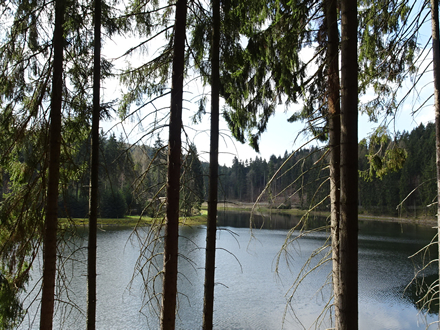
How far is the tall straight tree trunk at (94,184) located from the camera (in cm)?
446

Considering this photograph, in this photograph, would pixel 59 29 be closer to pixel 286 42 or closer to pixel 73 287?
pixel 286 42

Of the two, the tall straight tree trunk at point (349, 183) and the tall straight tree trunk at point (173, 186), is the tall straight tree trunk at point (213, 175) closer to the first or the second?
the tall straight tree trunk at point (173, 186)

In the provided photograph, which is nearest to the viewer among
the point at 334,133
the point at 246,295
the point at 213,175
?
the point at 334,133

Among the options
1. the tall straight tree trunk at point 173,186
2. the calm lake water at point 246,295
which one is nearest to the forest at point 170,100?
the tall straight tree trunk at point 173,186

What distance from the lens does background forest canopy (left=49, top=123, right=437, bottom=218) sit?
3.91 meters

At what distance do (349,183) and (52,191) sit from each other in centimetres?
336

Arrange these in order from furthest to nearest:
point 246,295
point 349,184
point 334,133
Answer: point 246,295 < point 334,133 < point 349,184

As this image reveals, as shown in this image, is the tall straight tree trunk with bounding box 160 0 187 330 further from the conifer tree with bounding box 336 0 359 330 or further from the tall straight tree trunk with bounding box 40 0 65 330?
the conifer tree with bounding box 336 0 359 330

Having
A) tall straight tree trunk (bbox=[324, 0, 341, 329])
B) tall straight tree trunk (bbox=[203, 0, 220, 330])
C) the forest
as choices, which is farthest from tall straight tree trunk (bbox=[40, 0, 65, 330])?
tall straight tree trunk (bbox=[324, 0, 341, 329])

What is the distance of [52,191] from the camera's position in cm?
424

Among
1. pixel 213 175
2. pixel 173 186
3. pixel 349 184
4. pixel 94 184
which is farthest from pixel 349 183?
pixel 94 184

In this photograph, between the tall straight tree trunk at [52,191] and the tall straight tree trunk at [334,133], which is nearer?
the tall straight tree trunk at [334,133]

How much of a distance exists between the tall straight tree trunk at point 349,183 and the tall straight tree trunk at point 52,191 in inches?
128

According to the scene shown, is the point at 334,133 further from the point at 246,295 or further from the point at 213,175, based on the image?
the point at 246,295
